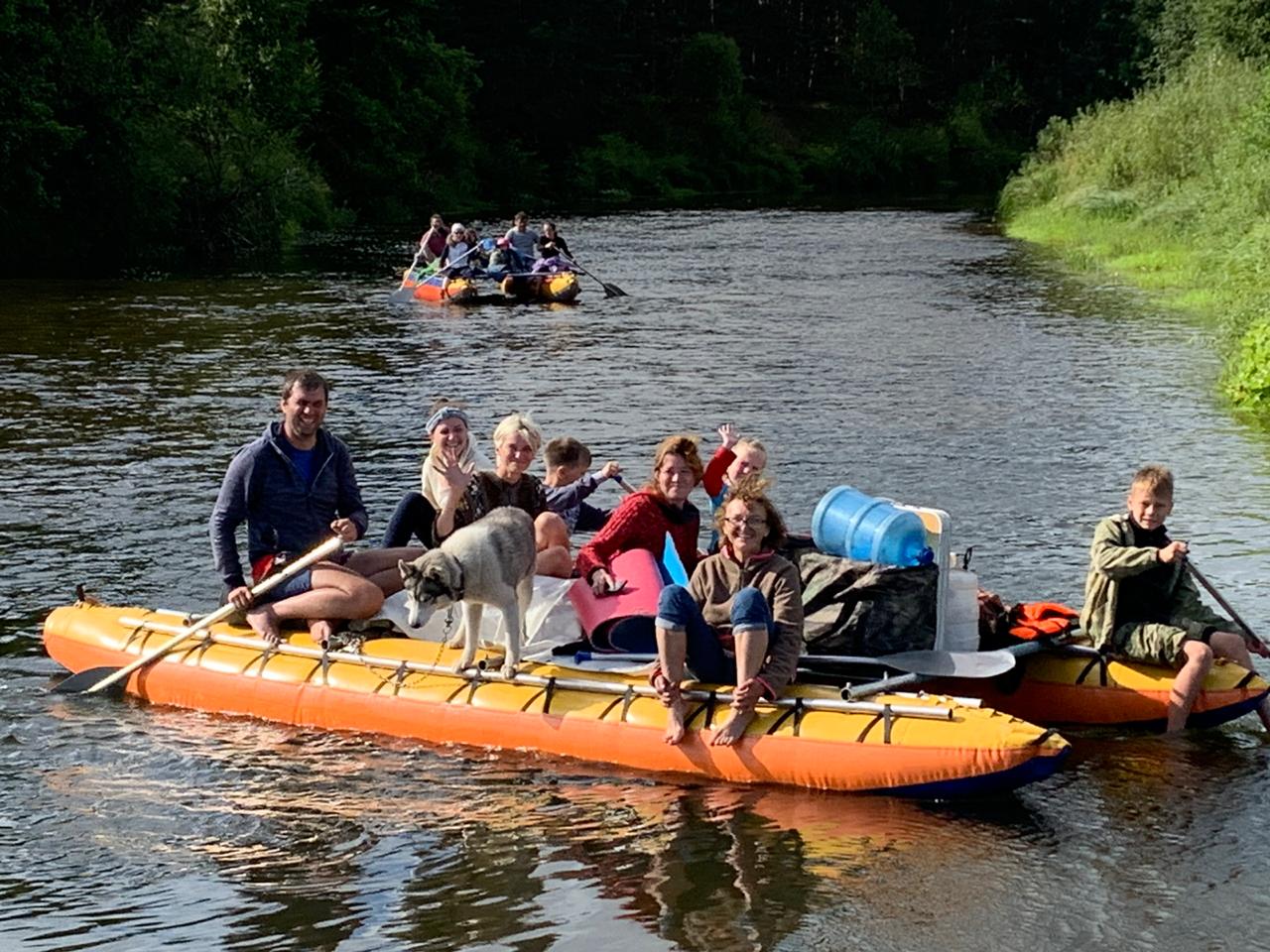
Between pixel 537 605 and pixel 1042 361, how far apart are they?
14152 mm

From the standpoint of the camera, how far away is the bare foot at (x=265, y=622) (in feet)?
32.1

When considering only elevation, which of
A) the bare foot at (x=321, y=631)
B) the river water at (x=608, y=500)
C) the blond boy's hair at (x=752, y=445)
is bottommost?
the river water at (x=608, y=500)

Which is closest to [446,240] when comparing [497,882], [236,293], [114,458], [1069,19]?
[236,293]

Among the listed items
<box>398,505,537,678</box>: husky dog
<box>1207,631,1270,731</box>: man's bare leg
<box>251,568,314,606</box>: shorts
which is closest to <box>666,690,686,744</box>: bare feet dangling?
<box>398,505,537,678</box>: husky dog

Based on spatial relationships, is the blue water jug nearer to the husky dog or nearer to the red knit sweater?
the red knit sweater

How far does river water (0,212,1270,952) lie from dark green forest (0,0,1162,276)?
7.92 m

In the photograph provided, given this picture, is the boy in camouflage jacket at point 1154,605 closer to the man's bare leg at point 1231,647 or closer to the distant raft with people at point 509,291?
the man's bare leg at point 1231,647

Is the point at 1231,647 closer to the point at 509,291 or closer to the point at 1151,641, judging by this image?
the point at 1151,641

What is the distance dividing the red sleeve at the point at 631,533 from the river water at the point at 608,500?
105 cm

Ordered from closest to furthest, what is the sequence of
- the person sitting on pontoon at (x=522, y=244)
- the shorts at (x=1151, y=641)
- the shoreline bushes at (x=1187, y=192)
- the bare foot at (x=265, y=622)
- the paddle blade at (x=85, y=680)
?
the shorts at (x=1151, y=641)
the bare foot at (x=265, y=622)
the paddle blade at (x=85, y=680)
the shoreline bushes at (x=1187, y=192)
the person sitting on pontoon at (x=522, y=244)

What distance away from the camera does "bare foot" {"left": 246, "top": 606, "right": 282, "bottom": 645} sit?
979 cm

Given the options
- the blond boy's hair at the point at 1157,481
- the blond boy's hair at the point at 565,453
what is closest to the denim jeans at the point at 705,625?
the blond boy's hair at the point at 565,453

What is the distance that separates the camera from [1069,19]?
305 feet

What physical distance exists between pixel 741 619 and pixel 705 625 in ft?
0.96
